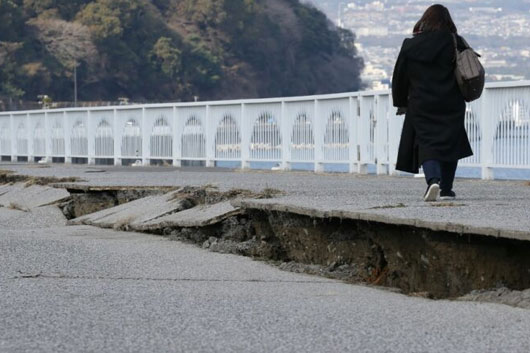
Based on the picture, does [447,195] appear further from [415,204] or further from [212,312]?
[212,312]

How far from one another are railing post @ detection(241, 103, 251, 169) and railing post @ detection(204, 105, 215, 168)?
1.15 metres

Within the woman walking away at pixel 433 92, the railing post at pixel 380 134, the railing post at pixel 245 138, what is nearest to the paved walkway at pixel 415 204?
the woman walking away at pixel 433 92

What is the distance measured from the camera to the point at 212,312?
691 centimetres

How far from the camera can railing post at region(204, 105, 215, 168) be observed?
24.9m

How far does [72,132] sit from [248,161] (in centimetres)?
786

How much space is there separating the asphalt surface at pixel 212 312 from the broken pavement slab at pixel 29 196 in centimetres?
597

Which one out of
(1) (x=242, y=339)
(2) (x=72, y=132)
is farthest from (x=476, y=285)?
(2) (x=72, y=132)

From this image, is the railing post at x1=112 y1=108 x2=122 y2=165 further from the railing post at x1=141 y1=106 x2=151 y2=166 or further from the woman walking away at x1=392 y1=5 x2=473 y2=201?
the woman walking away at x1=392 y1=5 x2=473 y2=201

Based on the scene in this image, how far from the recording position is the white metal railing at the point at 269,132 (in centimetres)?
1759

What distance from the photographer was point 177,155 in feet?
86.3

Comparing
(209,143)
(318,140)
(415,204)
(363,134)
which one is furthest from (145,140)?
(415,204)

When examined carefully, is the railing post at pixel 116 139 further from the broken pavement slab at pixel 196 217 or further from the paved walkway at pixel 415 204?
the broken pavement slab at pixel 196 217

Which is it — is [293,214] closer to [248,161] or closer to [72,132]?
[248,161]

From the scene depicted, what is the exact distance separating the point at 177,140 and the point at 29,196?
950cm
